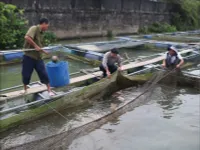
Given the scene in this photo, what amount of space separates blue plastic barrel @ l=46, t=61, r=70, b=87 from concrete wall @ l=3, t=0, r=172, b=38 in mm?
8449

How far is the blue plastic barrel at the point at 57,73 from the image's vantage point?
20.7 feet

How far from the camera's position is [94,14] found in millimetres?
18156

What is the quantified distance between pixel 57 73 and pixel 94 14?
1257cm

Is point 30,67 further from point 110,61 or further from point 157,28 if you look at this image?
point 157,28

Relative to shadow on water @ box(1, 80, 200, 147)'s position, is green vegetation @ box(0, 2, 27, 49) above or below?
above

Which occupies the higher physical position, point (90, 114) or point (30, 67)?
point (30, 67)

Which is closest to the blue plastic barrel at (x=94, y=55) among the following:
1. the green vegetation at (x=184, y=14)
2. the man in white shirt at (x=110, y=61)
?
the man in white shirt at (x=110, y=61)

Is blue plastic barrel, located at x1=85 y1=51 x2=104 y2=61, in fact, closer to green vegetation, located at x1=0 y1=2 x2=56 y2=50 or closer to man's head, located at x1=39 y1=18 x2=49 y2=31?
green vegetation, located at x1=0 y1=2 x2=56 y2=50

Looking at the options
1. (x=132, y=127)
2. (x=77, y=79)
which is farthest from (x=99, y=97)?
(x=132, y=127)

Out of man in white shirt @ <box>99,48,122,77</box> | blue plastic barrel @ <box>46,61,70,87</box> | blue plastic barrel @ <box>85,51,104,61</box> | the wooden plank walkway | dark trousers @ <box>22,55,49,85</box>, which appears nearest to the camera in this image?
dark trousers @ <box>22,55,49,85</box>

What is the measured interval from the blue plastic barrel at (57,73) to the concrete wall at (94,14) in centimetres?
845

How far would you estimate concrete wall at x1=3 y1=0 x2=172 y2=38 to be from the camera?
1502cm

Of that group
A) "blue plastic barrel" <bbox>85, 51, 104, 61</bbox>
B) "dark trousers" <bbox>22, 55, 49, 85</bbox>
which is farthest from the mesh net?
"blue plastic barrel" <bbox>85, 51, 104, 61</bbox>

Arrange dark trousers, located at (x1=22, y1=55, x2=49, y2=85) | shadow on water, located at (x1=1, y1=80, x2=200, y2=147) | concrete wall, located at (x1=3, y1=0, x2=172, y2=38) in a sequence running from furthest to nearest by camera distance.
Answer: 1. concrete wall, located at (x1=3, y1=0, x2=172, y2=38)
2. dark trousers, located at (x1=22, y1=55, x2=49, y2=85)
3. shadow on water, located at (x1=1, y1=80, x2=200, y2=147)
